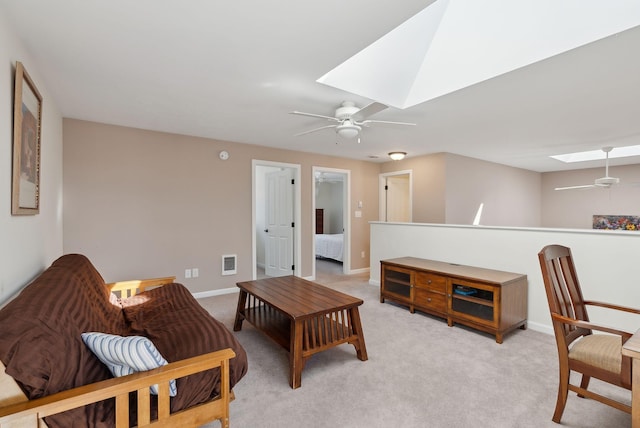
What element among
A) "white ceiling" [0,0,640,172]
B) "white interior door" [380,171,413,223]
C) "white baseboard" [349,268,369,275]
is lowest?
"white baseboard" [349,268,369,275]

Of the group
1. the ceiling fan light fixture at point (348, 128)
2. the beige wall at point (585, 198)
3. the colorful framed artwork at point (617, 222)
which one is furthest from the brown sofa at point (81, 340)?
the beige wall at point (585, 198)

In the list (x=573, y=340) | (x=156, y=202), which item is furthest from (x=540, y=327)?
(x=156, y=202)

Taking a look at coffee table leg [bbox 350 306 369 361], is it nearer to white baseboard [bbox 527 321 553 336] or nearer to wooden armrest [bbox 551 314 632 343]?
wooden armrest [bbox 551 314 632 343]

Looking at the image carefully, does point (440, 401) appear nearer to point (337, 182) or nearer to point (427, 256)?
point (427, 256)

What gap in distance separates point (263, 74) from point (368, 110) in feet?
3.16

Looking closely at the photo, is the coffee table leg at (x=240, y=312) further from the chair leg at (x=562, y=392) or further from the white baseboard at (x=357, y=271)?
the white baseboard at (x=357, y=271)

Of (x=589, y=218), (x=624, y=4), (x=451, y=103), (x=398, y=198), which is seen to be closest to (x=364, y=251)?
(x=398, y=198)

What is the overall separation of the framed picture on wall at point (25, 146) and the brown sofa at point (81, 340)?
17.7 inches

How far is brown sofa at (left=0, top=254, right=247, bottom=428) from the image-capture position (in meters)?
1.02

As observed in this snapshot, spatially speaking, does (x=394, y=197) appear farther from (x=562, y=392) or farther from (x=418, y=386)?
(x=562, y=392)

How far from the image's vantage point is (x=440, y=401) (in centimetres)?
195

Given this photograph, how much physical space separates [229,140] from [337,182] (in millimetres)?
5036

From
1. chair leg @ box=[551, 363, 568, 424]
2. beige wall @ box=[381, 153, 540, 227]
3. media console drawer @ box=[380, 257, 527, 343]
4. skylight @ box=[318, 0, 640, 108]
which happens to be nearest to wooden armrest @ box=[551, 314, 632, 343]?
chair leg @ box=[551, 363, 568, 424]

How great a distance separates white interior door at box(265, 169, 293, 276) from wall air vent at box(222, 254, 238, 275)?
105 cm
